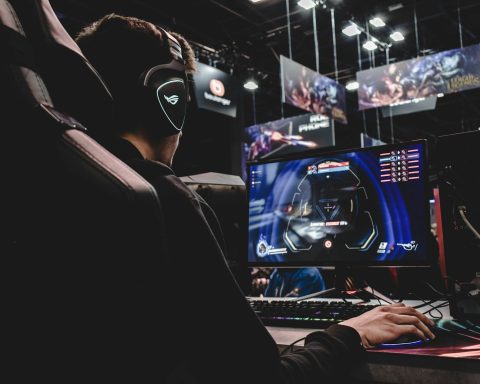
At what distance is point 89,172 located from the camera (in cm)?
58

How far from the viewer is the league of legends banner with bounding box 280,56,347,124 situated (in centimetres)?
622

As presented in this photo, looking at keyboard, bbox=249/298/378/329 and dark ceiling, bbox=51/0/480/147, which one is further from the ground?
dark ceiling, bbox=51/0/480/147

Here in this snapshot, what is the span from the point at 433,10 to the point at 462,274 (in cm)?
822

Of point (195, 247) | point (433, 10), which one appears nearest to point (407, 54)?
point (433, 10)

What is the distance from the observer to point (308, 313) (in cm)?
138

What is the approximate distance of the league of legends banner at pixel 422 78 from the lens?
6164mm

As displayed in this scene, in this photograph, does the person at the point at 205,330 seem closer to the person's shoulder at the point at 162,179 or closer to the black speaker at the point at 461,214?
the person's shoulder at the point at 162,179

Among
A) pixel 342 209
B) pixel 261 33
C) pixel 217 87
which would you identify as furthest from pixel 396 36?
pixel 342 209

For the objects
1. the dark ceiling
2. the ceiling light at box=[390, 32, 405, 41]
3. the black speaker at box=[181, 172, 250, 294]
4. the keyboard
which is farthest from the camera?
the ceiling light at box=[390, 32, 405, 41]

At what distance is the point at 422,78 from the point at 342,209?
5.52m

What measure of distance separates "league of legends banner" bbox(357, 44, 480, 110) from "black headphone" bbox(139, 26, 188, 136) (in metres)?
5.98

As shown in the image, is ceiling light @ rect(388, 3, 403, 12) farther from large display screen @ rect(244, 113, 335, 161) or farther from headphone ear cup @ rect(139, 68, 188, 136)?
headphone ear cup @ rect(139, 68, 188, 136)

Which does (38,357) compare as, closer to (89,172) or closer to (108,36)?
(89,172)

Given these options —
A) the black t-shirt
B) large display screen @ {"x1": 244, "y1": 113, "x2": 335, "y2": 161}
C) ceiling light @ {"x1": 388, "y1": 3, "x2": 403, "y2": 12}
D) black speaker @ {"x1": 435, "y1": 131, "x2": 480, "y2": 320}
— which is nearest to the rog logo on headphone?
the black t-shirt
